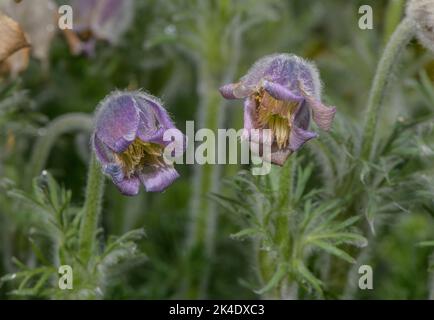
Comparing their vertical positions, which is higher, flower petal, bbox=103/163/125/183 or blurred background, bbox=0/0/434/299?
blurred background, bbox=0/0/434/299

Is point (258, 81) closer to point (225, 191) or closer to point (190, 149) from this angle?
point (190, 149)

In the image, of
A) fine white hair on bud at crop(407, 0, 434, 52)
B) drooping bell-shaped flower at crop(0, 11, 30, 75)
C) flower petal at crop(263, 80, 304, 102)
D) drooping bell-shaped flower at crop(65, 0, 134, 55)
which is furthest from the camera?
drooping bell-shaped flower at crop(65, 0, 134, 55)

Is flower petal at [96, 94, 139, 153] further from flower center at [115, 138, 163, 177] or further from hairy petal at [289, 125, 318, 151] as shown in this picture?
hairy petal at [289, 125, 318, 151]

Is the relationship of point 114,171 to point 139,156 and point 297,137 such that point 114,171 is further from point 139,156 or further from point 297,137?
point 297,137

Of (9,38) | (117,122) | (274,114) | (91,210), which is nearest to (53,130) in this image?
(9,38)

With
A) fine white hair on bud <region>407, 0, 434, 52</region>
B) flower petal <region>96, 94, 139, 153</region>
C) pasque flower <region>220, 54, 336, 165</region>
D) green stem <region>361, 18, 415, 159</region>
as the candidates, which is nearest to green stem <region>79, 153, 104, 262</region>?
flower petal <region>96, 94, 139, 153</region>
